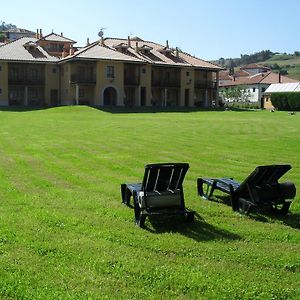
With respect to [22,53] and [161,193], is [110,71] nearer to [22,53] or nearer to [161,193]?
[22,53]

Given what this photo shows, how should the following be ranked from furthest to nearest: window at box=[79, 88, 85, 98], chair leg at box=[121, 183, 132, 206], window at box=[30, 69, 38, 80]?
window at box=[30, 69, 38, 80]
window at box=[79, 88, 85, 98]
chair leg at box=[121, 183, 132, 206]

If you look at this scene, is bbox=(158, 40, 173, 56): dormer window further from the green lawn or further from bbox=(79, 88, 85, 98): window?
the green lawn

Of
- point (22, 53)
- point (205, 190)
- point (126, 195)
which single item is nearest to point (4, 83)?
point (22, 53)

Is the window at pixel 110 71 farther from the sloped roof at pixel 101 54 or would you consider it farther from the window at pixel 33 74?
the window at pixel 33 74

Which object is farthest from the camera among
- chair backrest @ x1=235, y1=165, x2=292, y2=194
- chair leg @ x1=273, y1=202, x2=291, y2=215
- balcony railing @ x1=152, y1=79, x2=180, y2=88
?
balcony railing @ x1=152, y1=79, x2=180, y2=88

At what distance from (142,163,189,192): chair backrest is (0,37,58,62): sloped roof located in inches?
2054

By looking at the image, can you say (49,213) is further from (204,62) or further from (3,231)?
(204,62)

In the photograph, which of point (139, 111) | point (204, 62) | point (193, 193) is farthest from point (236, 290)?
point (204, 62)

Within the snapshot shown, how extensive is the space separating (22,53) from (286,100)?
3429cm

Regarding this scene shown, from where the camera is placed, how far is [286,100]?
67.4 metres

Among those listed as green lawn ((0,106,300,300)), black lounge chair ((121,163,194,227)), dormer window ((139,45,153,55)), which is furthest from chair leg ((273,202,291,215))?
dormer window ((139,45,153,55))

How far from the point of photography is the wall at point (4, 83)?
58.0 meters

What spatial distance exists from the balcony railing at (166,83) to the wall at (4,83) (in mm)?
17647

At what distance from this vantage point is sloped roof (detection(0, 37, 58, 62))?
57.9 m
